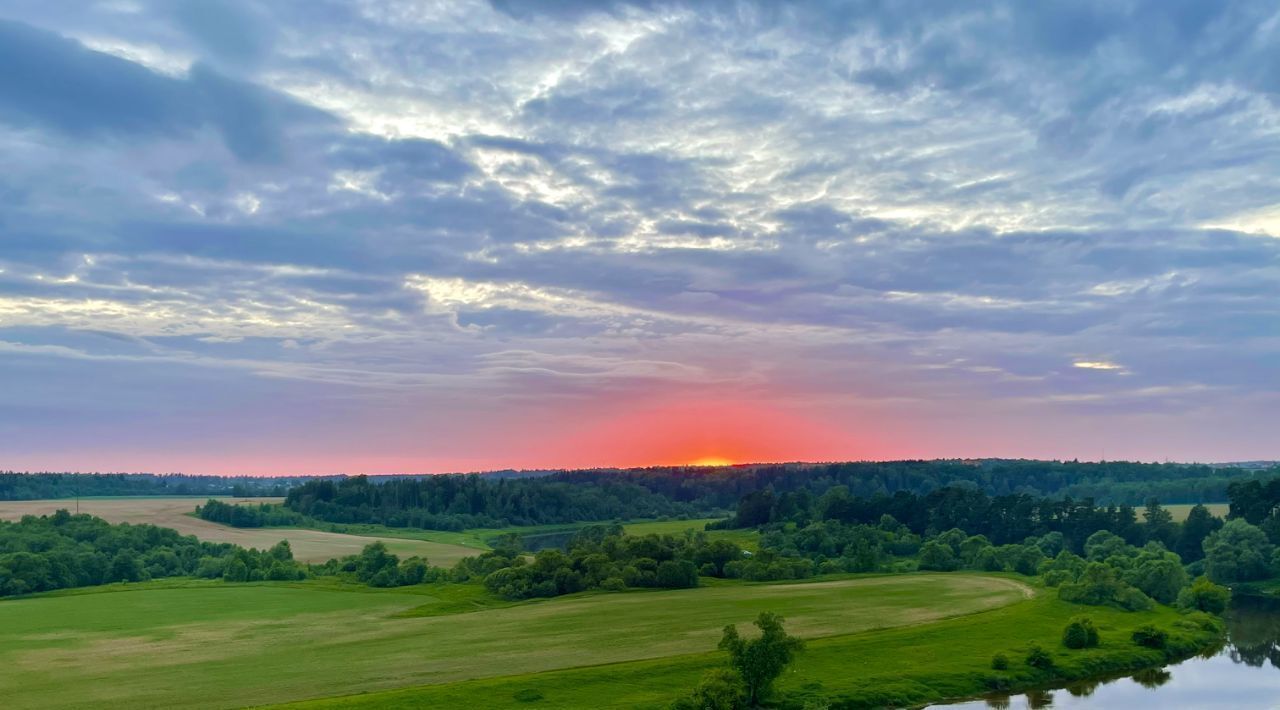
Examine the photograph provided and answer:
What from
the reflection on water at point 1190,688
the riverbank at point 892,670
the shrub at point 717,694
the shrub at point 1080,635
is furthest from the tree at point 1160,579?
the shrub at point 717,694

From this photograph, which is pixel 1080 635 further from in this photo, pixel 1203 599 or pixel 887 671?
pixel 1203 599

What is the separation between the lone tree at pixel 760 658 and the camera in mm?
71438

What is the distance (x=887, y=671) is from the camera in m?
81.8

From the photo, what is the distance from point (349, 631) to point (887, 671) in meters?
55.0

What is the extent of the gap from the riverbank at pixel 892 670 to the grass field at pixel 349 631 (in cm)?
360

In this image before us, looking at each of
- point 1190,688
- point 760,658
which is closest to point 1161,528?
point 1190,688

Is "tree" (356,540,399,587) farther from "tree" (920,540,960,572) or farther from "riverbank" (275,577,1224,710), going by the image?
"tree" (920,540,960,572)

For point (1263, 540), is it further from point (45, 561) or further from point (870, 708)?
point (45, 561)

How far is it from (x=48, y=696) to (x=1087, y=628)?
9099 centimetres

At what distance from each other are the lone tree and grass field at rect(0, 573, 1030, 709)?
12355 mm

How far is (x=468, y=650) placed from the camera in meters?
86.5

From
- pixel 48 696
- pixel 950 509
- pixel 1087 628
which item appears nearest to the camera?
pixel 48 696

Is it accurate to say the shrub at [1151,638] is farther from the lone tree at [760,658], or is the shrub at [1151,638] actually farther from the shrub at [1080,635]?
the lone tree at [760,658]

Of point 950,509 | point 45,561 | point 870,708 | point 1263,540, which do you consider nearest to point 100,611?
point 45,561
